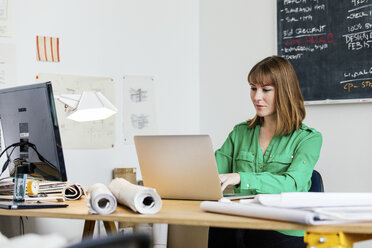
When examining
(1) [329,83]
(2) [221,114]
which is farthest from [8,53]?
(1) [329,83]

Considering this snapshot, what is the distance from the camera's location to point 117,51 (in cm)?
348

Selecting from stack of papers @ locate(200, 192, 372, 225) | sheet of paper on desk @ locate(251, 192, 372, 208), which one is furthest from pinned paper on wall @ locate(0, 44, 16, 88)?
sheet of paper on desk @ locate(251, 192, 372, 208)

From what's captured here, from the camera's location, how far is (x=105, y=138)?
3391 mm

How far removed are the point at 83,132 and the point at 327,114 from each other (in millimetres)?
1524

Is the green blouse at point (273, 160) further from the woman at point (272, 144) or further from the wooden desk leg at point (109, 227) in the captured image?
the wooden desk leg at point (109, 227)

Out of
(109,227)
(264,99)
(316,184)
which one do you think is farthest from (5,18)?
(316,184)

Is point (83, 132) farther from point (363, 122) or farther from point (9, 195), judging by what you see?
point (363, 122)

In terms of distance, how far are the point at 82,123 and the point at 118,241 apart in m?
2.72

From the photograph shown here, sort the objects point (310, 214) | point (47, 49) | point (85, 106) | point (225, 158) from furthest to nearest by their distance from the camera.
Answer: point (47, 49) → point (225, 158) → point (85, 106) → point (310, 214)

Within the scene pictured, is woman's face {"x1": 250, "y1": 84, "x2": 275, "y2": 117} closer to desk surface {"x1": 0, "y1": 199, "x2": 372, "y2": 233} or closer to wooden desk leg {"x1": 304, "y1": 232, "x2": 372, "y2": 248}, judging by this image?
desk surface {"x1": 0, "y1": 199, "x2": 372, "y2": 233}

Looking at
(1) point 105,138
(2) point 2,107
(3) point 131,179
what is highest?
(2) point 2,107

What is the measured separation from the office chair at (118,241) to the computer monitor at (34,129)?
4.14 ft

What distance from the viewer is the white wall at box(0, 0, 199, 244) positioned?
307cm

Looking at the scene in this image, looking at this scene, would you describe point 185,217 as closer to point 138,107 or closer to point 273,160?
point 273,160
